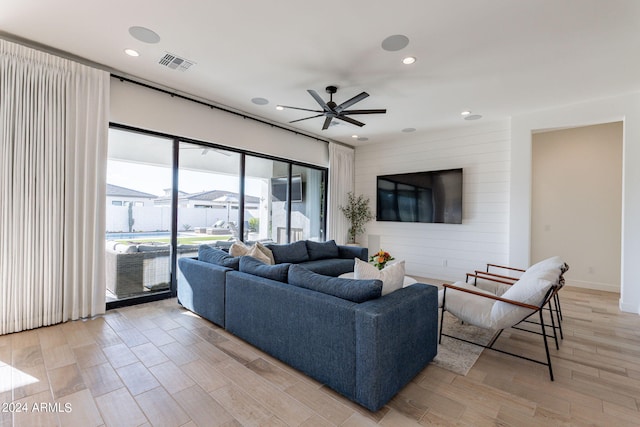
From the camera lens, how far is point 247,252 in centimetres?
392

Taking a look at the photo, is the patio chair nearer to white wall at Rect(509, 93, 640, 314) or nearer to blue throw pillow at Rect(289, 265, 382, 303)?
blue throw pillow at Rect(289, 265, 382, 303)

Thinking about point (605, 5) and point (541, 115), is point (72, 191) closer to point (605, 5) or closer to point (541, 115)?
point (605, 5)

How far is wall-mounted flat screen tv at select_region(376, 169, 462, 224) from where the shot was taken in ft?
18.0

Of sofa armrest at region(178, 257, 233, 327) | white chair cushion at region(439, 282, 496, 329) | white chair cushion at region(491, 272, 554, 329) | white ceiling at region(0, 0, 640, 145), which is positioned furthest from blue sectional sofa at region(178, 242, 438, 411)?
white ceiling at region(0, 0, 640, 145)

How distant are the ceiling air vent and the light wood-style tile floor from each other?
296 centimetres

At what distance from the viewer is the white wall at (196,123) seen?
373 centimetres

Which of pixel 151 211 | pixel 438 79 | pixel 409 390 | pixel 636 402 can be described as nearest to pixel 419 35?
pixel 438 79

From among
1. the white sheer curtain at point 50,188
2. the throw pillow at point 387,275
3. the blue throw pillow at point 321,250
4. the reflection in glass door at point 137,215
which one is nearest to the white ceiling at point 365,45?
the white sheer curtain at point 50,188

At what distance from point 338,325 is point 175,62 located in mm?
3335

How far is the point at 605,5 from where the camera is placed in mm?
2320

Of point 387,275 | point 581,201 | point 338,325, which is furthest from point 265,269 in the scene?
point 581,201

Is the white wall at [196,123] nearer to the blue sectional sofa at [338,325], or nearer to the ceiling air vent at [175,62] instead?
the ceiling air vent at [175,62]

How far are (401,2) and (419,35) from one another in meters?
0.50

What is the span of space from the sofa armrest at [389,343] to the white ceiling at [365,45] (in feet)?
7.68
